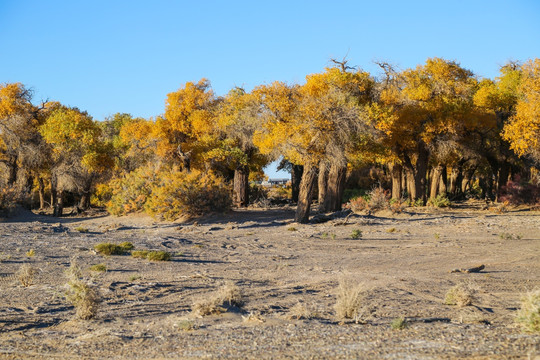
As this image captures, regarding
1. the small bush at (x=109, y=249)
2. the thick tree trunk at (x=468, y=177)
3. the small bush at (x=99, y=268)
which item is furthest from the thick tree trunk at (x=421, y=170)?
the small bush at (x=99, y=268)

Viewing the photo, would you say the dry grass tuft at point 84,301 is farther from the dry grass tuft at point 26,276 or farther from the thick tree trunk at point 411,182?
the thick tree trunk at point 411,182

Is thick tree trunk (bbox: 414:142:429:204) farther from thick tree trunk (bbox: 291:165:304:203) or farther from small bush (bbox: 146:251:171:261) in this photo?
small bush (bbox: 146:251:171:261)

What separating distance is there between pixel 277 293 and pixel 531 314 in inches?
194

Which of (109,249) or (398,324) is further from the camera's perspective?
(109,249)

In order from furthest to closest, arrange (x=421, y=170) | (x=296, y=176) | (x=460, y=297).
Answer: (x=296, y=176) < (x=421, y=170) < (x=460, y=297)

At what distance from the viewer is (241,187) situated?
36.1 metres

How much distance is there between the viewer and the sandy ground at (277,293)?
747 cm

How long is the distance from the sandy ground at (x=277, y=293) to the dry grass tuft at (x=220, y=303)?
155 mm

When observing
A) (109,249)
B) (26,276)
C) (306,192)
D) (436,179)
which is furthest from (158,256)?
(436,179)

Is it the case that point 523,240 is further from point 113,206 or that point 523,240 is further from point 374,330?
point 113,206

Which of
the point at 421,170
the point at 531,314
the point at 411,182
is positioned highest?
the point at 421,170

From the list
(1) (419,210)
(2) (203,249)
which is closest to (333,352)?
(2) (203,249)

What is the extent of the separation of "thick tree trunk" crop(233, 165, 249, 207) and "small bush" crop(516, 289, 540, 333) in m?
28.2

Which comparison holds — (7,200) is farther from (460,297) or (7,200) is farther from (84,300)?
(460,297)
